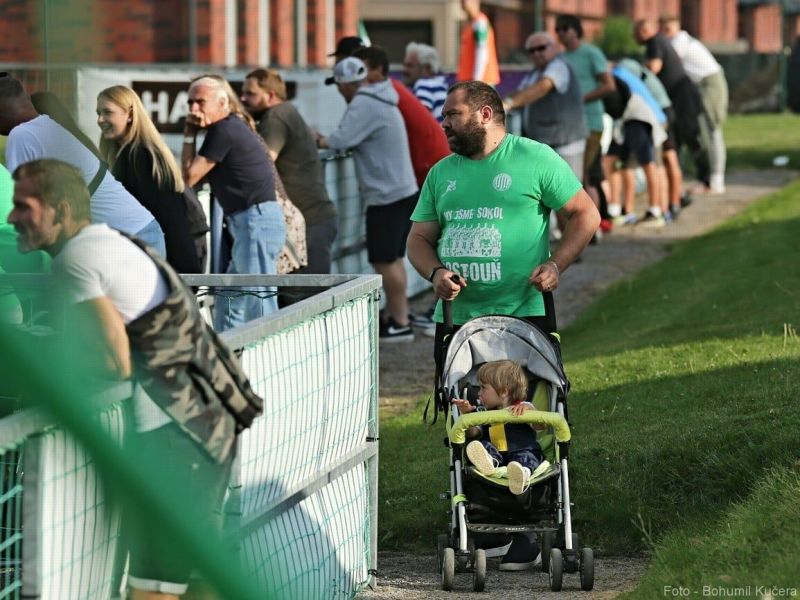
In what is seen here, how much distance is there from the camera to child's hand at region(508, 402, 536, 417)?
583 cm

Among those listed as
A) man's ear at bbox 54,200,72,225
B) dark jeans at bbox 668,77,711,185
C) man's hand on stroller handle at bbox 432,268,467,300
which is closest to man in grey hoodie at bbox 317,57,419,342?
man's hand on stroller handle at bbox 432,268,467,300

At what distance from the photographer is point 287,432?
521 cm

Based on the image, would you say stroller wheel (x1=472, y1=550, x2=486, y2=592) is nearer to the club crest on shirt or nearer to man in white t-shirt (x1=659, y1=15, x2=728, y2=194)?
the club crest on shirt

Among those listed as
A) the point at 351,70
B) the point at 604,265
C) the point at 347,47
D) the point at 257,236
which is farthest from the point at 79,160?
the point at 604,265

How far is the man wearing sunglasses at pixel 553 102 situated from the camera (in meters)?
14.5

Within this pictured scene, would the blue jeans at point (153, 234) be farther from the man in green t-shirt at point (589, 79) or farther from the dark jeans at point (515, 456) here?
the man in green t-shirt at point (589, 79)

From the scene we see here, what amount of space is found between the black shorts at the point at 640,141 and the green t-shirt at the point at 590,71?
1.93 ft

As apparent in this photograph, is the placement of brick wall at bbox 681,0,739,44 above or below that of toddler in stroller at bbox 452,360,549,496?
above

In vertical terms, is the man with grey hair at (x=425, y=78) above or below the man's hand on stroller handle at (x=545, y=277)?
above

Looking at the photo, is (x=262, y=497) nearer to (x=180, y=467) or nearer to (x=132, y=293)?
(x=132, y=293)

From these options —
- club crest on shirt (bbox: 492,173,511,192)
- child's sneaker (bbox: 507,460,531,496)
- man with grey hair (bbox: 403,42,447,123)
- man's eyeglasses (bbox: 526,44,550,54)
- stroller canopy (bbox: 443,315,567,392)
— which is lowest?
child's sneaker (bbox: 507,460,531,496)

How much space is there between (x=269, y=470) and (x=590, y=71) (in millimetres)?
11683

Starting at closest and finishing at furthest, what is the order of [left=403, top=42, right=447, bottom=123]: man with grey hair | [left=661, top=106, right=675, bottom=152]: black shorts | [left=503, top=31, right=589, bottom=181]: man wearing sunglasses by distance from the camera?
[left=403, top=42, right=447, bottom=123]: man with grey hair
[left=503, top=31, right=589, bottom=181]: man wearing sunglasses
[left=661, top=106, right=675, bottom=152]: black shorts

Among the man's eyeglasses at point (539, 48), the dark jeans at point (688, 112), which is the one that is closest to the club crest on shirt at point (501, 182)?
the man's eyeglasses at point (539, 48)
